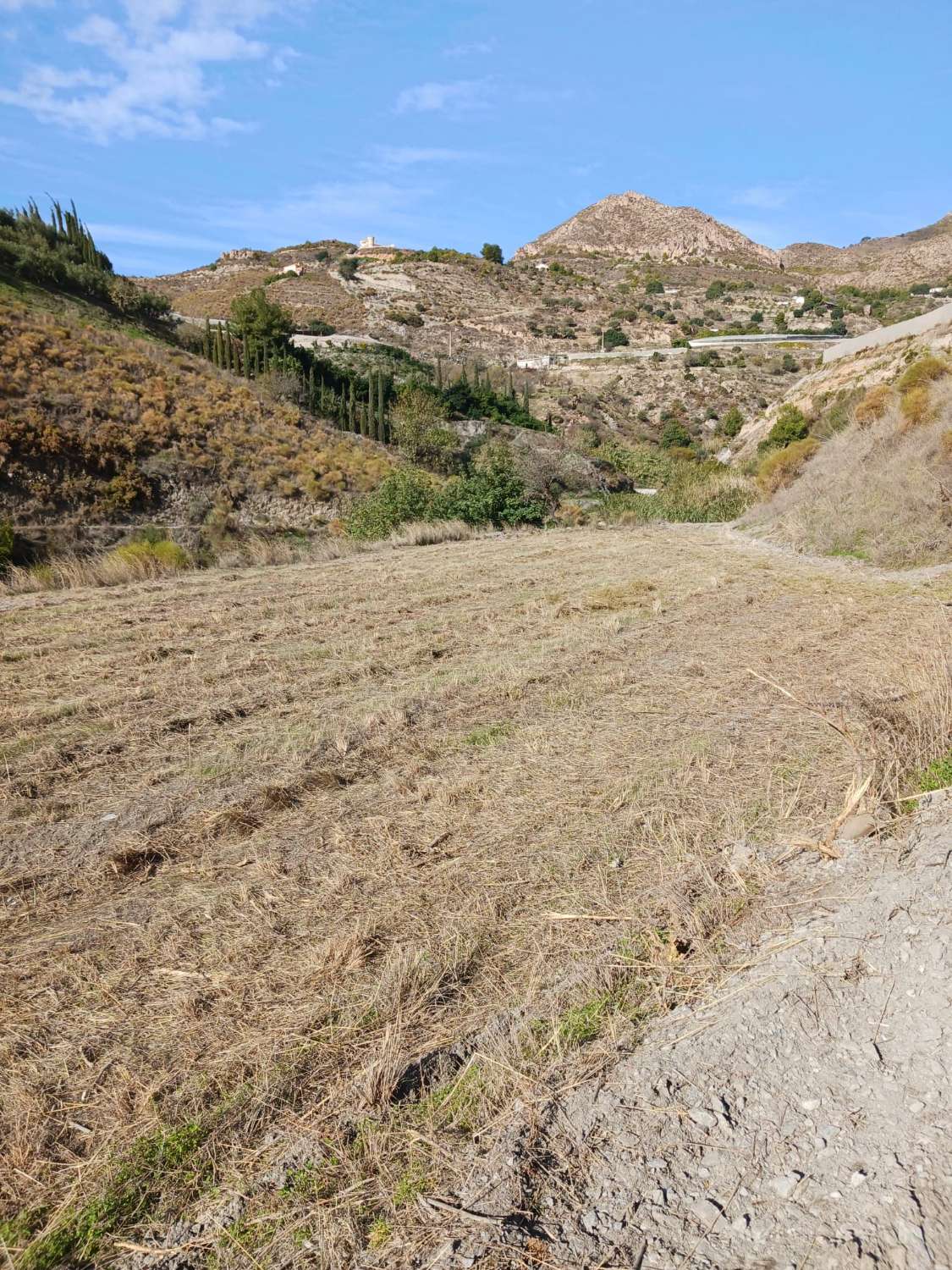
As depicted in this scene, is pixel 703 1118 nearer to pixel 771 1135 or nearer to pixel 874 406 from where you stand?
pixel 771 1135

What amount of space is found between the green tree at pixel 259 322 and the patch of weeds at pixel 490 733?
31412 millimetres

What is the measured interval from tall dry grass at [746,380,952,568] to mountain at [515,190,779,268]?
90129 mm

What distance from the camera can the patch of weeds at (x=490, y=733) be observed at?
4828mm

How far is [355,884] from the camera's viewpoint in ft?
10.5

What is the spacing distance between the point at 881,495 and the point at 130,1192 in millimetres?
13757

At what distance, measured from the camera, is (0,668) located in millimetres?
6195

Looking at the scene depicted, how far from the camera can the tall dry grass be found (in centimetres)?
1125

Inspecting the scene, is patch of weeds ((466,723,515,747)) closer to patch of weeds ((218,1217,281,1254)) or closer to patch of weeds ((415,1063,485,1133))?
patch of weeds ((415,1063,485,1133))

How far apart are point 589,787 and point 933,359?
1806cm

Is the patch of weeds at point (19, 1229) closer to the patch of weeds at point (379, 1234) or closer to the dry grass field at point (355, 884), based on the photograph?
the dry grass field at point (355, 884)

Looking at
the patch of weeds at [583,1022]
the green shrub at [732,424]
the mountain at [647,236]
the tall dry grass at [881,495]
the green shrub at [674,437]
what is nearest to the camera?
the patch of weeds at [583,1022]

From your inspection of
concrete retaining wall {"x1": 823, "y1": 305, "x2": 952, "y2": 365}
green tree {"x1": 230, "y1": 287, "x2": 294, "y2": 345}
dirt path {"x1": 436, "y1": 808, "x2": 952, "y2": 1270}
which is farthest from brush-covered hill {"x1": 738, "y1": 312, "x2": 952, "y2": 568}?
green tree {"x1": 230, "y1": 287, "x2": 294, "y2": 345}

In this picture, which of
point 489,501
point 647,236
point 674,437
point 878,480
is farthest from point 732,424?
point 647,236

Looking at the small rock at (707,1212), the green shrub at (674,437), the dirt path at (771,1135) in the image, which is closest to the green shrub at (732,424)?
the green shrub at (674,437)
